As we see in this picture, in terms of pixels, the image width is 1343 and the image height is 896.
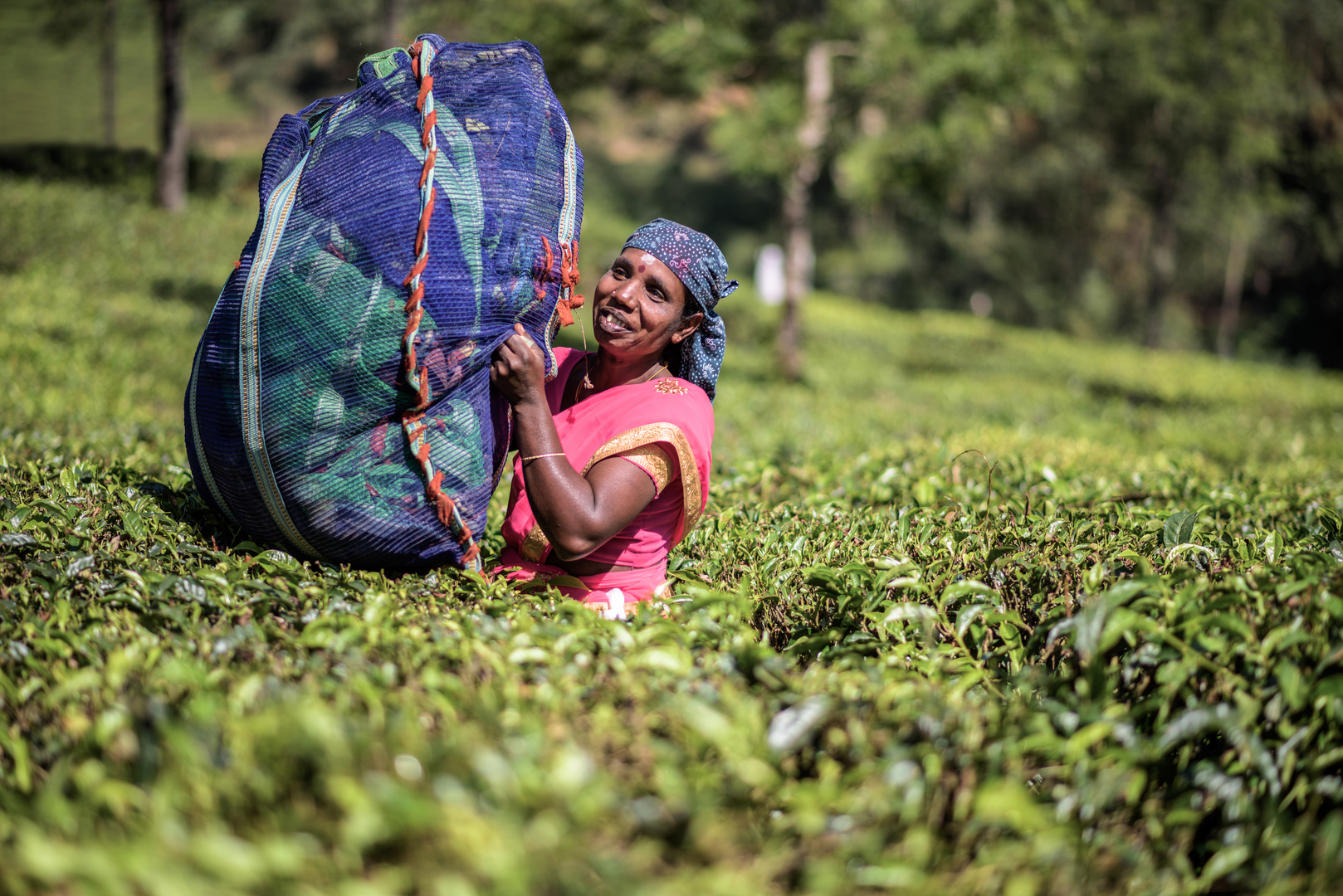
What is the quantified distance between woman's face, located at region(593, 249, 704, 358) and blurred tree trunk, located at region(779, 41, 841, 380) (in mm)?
9072

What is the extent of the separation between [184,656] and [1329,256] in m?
29.4

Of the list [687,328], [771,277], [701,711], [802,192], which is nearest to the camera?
[701,711]

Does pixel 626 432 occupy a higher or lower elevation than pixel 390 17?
lower

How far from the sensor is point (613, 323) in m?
Answer: 2.64

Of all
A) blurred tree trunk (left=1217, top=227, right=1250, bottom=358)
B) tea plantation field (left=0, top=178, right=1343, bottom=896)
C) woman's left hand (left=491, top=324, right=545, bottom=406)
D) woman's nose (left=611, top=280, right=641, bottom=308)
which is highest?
woman's nose (left=611, top=280, right=641, bottom=308)

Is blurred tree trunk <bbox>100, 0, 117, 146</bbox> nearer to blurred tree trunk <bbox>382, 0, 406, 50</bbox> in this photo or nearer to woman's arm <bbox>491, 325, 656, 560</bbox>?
blurred tree trunk <bbox>382, 0, 406, 50</bbox>

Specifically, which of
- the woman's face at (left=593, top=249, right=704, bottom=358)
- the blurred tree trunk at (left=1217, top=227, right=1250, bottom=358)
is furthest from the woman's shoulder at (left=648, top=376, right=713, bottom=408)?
the blurred tree trunk at (left=1217, top=227, right=1250, bottom=358)

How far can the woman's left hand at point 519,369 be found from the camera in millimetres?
2400

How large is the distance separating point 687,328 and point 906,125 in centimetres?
1035

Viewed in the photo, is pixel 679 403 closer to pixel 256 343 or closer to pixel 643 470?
pixel 643 470

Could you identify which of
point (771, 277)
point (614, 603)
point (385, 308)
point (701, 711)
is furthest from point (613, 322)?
point (771, 277)

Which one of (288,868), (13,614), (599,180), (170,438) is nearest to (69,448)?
(170,438)

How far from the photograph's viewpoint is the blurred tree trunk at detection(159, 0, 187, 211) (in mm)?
15953

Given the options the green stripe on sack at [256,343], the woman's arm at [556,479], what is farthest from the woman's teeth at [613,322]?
the green stripe on sack at [256,343]
